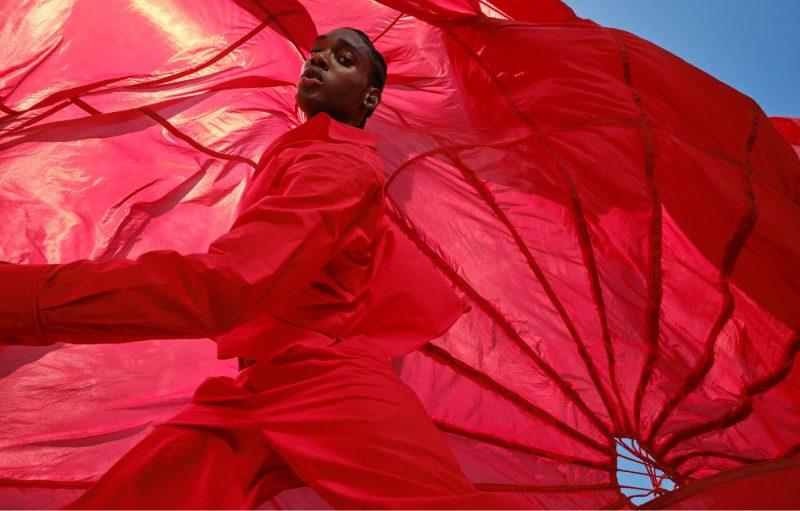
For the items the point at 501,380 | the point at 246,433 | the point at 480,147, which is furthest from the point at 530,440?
the point at 246,433

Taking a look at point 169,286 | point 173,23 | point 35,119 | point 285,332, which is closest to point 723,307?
point 285,332

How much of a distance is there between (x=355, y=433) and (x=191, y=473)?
15.7 inches

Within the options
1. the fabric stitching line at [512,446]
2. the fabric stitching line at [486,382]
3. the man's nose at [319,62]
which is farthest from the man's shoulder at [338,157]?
the fabric stitching line at [512,446]

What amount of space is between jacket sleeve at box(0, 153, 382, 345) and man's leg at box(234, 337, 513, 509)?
25 cm

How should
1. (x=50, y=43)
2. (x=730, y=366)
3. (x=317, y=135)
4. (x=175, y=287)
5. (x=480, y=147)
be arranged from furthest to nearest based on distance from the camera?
(x=480, y=147)
(x=730, y=366)
(x=50, y=43)
(x=317, y=135)
(x=175, y=287)

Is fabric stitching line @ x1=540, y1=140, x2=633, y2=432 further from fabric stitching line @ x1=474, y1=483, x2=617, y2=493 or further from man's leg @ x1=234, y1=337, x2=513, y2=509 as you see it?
man's leg @ x1=234, y1=337, x2=513, y2=509

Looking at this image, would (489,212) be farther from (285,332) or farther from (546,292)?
(285,332)

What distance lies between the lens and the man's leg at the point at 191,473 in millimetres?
1719

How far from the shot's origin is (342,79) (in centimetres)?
279

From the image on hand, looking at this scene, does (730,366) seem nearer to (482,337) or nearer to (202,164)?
(482,337)

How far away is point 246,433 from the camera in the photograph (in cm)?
188

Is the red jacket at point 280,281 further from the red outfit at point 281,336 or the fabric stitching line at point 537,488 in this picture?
the fabric stitching line at point 537,488

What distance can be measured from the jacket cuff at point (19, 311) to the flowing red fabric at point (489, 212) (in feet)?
5.02

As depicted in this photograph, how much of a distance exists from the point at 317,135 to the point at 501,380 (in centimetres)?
165
